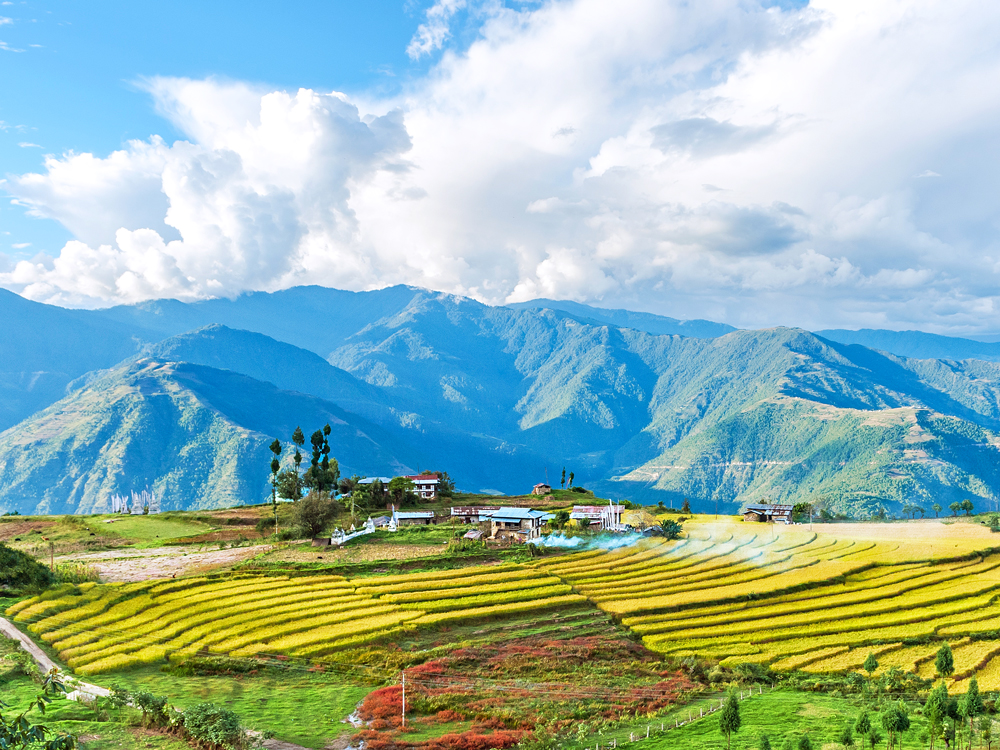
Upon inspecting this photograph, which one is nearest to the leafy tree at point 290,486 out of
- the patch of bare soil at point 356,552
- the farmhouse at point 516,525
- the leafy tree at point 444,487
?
the patch of bare soil at point 356,552

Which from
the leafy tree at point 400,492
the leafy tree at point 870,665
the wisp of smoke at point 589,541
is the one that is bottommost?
the leafy tree at point 870,665

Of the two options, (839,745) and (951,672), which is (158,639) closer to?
(839,745)

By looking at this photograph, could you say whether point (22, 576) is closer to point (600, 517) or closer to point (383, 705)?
point (383, 705)

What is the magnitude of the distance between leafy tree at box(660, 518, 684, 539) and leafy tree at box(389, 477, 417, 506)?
52168 mm

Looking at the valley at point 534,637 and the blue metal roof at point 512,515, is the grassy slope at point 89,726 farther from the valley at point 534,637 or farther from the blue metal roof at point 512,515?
the blue metal roof at point 512,515

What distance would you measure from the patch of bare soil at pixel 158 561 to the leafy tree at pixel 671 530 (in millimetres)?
56820

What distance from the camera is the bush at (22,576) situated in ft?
219

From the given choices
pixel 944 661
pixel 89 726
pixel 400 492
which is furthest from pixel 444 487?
pixel 944 661

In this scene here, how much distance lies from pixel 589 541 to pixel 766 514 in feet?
160

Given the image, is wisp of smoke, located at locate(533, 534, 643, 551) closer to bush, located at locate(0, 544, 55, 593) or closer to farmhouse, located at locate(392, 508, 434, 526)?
farmhouse, located at locate(392, 508, 434, 526)

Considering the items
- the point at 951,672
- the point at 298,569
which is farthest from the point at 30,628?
the point at 951,672

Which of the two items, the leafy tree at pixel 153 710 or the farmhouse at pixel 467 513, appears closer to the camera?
the leafy tree at pixel 153 710

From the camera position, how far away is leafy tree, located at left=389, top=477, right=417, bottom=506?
125188 millimetres

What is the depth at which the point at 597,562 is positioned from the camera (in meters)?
78.6
